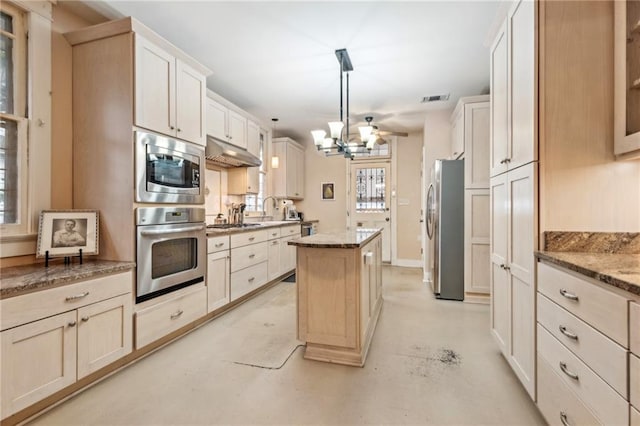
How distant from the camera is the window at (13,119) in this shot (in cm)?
197

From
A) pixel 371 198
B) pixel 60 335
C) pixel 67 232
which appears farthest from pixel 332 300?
pixel 371 198

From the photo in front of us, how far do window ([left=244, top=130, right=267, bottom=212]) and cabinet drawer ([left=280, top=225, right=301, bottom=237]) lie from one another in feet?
2.12

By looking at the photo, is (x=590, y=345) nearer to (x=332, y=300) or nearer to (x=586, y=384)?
(x=586, y=384)

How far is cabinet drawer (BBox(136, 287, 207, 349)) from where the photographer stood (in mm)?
2240

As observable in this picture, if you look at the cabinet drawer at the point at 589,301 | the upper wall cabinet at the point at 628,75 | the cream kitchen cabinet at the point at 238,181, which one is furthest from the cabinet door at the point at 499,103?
the cream kitchen cabinet at the point at 238,181

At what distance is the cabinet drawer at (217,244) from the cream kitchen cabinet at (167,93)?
0.97 metres

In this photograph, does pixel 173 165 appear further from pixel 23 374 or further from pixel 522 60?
pixel 522 60

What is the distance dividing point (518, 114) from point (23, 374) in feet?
10.2

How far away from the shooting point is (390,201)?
6.02 metres

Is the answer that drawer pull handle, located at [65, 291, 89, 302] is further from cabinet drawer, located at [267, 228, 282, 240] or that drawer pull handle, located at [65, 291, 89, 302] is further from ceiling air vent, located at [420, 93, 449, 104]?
ceiling air vent, located at [420, 93, 449, 104]

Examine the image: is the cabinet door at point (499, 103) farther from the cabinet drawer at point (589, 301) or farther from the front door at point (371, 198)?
the front door at point (371, 198)

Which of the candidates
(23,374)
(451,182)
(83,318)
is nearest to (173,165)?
(83,318)

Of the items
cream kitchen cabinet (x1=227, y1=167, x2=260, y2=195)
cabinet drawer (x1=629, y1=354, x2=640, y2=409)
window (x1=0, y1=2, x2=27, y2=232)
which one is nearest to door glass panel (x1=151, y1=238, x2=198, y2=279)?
window (x1=0, y1=2, x2=27, y2=232)

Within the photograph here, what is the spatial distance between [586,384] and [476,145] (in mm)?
2977
